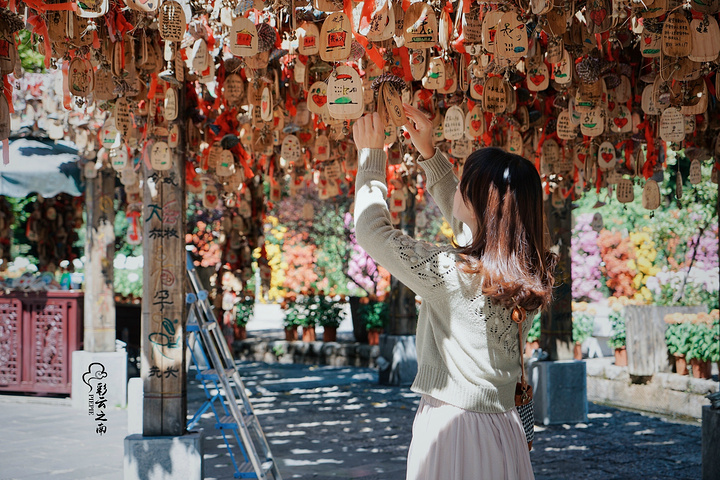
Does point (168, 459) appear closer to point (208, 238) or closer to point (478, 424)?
point (478, 424)

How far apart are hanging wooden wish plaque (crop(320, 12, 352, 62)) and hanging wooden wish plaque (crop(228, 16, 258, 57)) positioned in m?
0.33

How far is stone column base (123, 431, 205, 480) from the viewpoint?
13.0ft

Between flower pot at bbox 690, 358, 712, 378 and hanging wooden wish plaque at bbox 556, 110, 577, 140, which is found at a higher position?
hanging wooden wish plaque at bbox 556, 110, 577, 140

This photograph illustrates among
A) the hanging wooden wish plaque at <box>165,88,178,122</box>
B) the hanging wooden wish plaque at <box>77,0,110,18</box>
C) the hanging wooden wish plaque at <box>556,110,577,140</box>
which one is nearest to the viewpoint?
the hanging wooden wish plaque at <box>77,0,110,18</box>

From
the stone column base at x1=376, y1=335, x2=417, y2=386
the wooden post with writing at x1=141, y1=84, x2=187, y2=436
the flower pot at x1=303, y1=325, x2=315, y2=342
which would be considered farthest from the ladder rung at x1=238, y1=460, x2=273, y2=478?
the flower pot at x1=303, y1=325, x2=315, y2=342

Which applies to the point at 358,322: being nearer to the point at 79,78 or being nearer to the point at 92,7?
the point at 79,78

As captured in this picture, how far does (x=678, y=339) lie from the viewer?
7.73m

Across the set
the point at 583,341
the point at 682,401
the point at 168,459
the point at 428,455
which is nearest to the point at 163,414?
the point at 168,459

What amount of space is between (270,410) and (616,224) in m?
8.72

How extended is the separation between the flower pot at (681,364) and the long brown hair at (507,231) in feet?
21.6

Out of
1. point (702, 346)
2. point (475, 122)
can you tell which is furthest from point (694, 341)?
point (475, 122)

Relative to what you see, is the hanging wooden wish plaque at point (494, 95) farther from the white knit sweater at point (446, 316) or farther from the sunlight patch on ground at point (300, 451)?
the sunlight patch on ground at point (300, 451)

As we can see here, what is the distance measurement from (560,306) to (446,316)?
5487mm

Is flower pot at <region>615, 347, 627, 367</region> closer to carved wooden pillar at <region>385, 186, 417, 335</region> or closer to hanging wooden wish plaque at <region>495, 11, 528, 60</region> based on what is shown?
carved wooden pillar at <region>385, 186, 417, 335</region>
